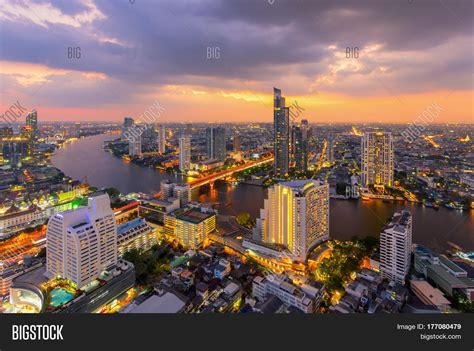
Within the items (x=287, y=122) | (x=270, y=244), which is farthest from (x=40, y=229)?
(x=287, y=122)

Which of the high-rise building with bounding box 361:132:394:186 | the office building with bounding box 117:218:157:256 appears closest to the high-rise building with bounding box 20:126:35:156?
the office building with bounding box 117:218:157:256

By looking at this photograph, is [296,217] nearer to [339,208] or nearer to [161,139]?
[339,208]

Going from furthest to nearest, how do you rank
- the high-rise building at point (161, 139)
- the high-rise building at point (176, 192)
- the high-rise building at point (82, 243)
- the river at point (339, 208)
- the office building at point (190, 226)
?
the high-rise building at point (161, 139) → the high-rise building at point (176, 192) → the river at point (339, 208) → the office building at point (190, 226) → the high-rise building at point (82, 243)

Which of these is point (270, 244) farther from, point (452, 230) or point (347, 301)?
point (452, 230)

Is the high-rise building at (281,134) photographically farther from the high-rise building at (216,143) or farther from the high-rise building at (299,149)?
the high-rise building at (216,143)

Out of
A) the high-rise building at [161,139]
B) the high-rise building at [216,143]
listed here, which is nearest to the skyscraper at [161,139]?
the high-rise building at [161,139]

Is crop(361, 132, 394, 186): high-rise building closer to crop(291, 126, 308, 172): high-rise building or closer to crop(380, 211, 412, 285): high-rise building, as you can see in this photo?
crop(291, 126, 308, 172): high-rise building
